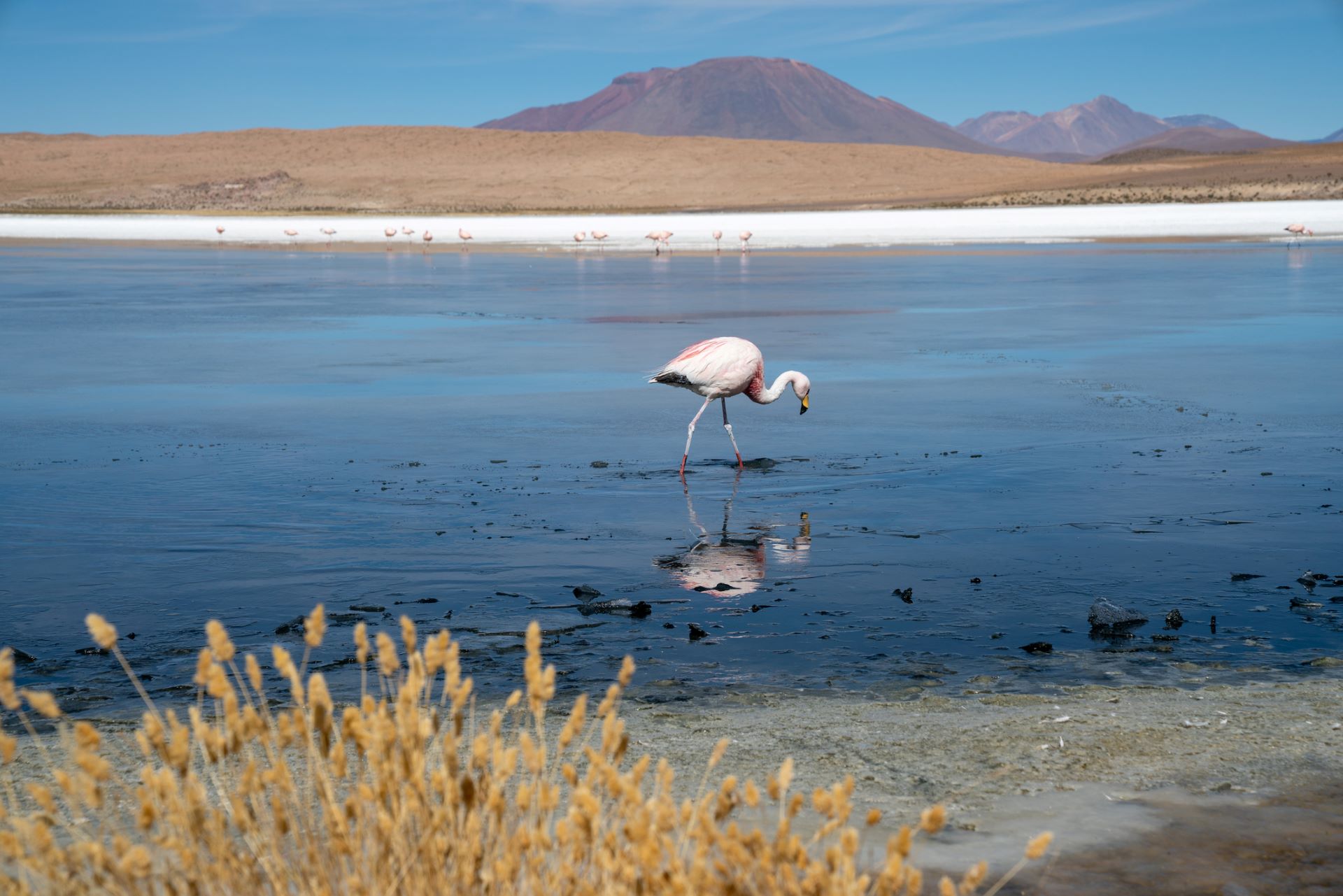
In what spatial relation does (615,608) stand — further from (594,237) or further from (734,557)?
(594,237)

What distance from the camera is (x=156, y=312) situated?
2334cm

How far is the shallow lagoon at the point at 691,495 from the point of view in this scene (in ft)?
21.1

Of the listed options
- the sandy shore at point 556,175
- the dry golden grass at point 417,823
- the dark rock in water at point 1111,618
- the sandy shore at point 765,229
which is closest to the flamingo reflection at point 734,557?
the dark rock in water at point 1111,618

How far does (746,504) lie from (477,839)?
6606mm

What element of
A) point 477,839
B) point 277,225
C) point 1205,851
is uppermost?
point 277,225

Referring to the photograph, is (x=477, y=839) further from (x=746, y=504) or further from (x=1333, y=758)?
(x=746, y=504)

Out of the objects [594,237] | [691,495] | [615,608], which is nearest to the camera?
[615,608]

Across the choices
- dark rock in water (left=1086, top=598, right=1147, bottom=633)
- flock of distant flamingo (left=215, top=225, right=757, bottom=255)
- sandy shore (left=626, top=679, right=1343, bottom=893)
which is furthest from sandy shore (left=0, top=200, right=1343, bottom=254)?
sandy shore (left=626, top=679, right=1343, bottom=893)

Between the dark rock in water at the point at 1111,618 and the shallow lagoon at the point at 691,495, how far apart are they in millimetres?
123

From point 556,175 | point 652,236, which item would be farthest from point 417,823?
point 556,175

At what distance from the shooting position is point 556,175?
122m

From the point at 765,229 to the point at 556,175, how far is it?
64397mm

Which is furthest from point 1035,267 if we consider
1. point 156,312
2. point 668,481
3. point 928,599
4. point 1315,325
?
point 928,599

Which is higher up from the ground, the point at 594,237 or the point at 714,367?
the point at 594,237
